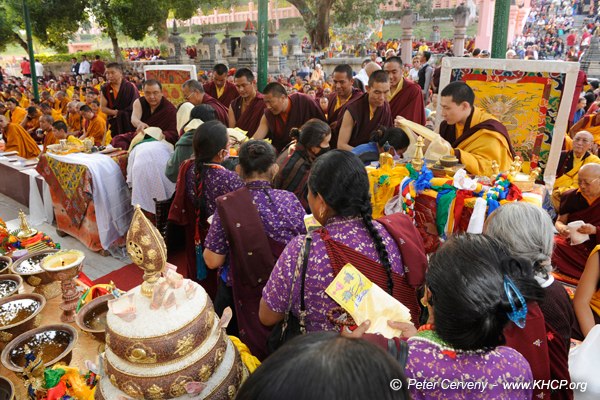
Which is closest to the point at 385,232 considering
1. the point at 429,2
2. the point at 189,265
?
the point at 189,265

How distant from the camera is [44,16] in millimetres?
16641

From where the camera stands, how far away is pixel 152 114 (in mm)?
4699

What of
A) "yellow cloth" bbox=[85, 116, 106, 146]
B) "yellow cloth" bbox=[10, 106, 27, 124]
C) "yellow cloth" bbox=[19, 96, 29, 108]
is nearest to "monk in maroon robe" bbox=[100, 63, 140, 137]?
"yellow cloth" bbox=[85, 116, 106, 146]

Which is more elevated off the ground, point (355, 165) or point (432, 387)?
point (355, 165)

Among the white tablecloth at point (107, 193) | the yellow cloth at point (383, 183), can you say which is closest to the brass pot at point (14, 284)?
the yellow cloth at point (383, 183)

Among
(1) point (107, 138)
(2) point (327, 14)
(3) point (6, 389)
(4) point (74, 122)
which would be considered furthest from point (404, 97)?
(2) point (327, 14)

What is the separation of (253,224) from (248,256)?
16 centimetres

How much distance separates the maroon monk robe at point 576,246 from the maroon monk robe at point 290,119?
2537 mm

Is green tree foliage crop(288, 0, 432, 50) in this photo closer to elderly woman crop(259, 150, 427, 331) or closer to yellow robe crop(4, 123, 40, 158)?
yellow robe crop(4, 123, 40, 158)

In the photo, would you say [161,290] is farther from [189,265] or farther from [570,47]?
[570,47]

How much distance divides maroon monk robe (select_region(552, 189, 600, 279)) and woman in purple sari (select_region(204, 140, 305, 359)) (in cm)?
226

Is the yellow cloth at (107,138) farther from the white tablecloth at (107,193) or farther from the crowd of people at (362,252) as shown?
the white tablecloth at (107,193)

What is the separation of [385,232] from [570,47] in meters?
22.2

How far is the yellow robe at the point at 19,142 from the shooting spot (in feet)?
20.5
